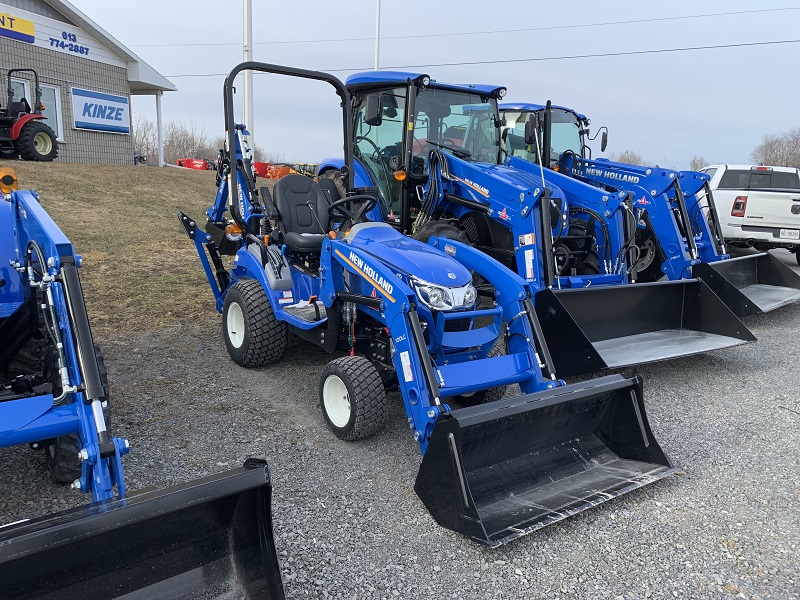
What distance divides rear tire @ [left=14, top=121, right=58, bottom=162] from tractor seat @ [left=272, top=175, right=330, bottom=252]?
11704mm

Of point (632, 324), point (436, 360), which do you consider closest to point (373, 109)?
point (436, 360)

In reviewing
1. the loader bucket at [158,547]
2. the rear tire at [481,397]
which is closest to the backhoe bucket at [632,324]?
the rear tire at [481,397]

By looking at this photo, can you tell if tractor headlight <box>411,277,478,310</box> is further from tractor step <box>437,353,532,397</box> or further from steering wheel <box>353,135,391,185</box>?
steering wheel <box>353,135,391,185</box>

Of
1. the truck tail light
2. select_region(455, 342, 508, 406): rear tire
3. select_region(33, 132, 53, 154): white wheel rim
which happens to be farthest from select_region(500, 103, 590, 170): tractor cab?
select_region(33, 132, 53, 154): white wheel rim

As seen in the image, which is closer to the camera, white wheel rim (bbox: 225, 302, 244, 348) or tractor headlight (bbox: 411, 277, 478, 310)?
tractor headlight (bbox: 411, 277, 478, 310)

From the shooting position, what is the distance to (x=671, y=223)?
7.52 metres

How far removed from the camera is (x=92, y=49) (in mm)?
18594

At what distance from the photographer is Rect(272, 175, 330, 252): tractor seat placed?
5391mm

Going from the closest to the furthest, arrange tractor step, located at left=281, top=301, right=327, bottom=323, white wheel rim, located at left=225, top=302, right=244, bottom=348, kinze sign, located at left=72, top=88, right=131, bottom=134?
tractor step, located at left=281, top=301, right=327, bottom=323
white wheel rim, located at left=225, top=302, right=244, bottom=348
kinze sign, located at left=72, top=88, right=131, bottom=134

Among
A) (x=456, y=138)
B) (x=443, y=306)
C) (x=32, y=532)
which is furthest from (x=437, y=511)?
(x=456, y=138)

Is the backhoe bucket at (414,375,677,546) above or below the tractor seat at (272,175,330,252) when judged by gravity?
below

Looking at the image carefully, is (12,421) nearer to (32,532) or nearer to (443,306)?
(32,532)

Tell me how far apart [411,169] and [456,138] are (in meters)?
0.76

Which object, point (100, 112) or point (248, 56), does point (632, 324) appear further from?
point (100, 112)
